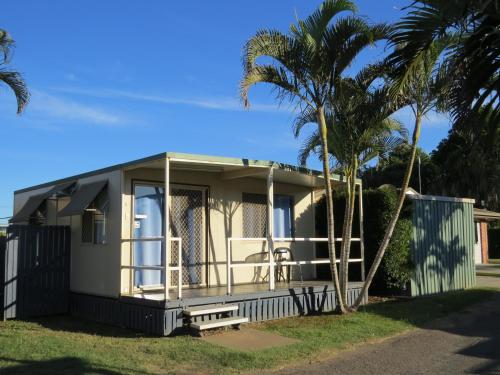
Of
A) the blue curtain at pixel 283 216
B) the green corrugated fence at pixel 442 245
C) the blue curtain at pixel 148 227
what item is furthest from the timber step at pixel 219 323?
the green corrugated fence at pixel 442 245

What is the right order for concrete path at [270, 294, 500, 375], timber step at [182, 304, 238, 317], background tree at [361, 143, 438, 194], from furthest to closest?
background tree at [361, 143, 438, 194] → timber step at [182, 304, 238, 317] → concrete path at [270, 294, 500, 375]

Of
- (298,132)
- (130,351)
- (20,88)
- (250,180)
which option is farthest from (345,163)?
(20,88)

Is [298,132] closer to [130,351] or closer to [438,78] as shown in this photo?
[438,78]

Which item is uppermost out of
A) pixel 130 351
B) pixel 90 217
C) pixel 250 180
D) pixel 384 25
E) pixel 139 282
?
pixel 384 25

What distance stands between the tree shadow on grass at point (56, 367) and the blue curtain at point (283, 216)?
6.82 metres

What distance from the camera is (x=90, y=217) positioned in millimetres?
11133

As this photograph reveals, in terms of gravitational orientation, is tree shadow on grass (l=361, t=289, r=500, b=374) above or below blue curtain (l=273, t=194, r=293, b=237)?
below

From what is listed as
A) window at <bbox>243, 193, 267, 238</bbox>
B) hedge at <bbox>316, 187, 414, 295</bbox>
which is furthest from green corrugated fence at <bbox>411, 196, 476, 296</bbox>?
window at <bbox>243, 193, 267, 238</bbox>

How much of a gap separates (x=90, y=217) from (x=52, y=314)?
224cm

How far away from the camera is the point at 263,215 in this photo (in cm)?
1281

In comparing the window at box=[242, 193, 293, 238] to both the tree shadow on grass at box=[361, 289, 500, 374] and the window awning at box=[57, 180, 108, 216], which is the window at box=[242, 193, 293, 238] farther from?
the window awning at box=[57, 180, 108, 216]

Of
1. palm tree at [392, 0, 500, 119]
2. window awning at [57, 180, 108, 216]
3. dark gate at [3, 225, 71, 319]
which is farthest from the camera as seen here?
dark gate at [3, 225, 71, 319]

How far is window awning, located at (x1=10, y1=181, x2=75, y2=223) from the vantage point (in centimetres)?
1174

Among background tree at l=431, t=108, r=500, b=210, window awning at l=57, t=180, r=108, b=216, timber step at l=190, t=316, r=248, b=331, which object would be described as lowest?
timber step at l=190, t=316, r=248, b=331
